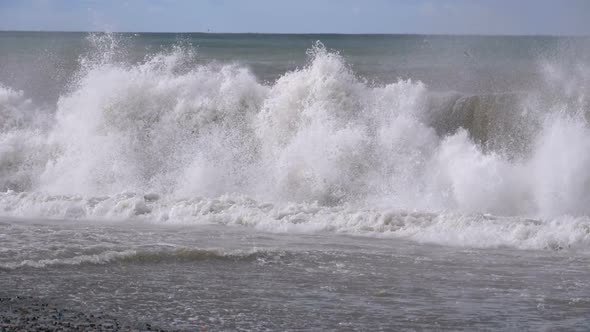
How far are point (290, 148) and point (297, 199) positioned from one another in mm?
1510

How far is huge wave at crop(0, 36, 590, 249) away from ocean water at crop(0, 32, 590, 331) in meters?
0.04

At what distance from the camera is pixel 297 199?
14.8 meters

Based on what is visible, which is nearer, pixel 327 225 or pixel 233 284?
pixel 233 284

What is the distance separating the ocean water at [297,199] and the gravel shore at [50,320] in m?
0.22

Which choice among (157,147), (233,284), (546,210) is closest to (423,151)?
(546,210)

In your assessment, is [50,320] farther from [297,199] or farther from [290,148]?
[290,148]

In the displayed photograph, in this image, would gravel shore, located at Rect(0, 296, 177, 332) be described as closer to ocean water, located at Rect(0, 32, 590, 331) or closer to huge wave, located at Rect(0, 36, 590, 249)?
ocean water, located at Rect(0, 32, 590, 331)

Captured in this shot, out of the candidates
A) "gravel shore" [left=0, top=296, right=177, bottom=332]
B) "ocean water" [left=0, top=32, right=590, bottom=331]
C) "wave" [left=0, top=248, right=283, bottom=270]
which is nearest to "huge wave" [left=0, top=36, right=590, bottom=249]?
"ocean water" [left=0, top=32, right=590, bottom=331]

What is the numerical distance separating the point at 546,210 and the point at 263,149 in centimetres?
537

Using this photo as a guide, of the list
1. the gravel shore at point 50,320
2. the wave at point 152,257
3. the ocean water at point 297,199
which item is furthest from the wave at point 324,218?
the gravel shore at point 50,320

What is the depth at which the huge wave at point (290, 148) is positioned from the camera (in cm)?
1385

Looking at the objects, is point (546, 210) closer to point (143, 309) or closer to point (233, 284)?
point (233, 284)

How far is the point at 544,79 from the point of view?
58.8 ft

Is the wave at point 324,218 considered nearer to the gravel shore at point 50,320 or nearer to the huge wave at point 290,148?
the huge wave at point 290,148
